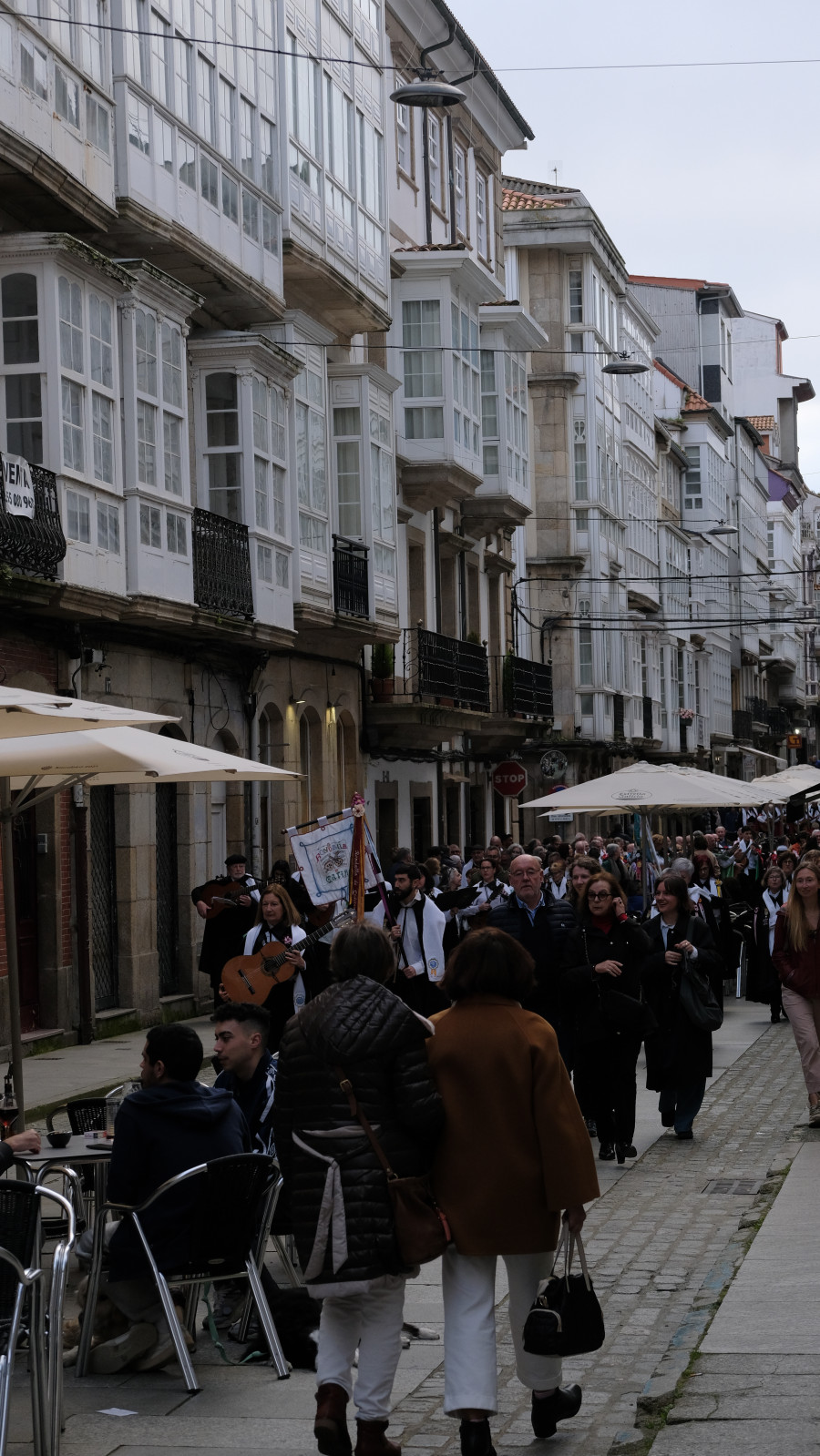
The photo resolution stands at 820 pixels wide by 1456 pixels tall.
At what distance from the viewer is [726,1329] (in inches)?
282

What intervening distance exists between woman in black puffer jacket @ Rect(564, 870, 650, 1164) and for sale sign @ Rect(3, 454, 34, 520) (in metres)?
7.77

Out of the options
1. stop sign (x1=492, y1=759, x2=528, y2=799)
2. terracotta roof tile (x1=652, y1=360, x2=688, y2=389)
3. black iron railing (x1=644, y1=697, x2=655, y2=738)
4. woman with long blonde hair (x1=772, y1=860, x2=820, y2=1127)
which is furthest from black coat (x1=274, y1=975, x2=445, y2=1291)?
terracotta roof tile (x1=652, y1=360, x2=688, y2=389)

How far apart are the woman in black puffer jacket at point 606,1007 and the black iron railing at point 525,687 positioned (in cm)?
3042

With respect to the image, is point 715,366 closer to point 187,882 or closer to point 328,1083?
point 187,882

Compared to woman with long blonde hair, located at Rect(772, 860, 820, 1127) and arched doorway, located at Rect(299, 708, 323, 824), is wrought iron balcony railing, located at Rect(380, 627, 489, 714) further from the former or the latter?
woman with long blonde hair, located at Rect(772, 860, 820, 1127)

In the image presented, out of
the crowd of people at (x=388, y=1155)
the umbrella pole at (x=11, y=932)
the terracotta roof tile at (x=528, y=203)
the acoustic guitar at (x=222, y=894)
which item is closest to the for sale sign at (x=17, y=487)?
the acoustic guitar at (x=222, y=894)

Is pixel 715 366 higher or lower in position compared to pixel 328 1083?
higher

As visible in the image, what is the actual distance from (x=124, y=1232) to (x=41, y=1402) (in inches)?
51.2

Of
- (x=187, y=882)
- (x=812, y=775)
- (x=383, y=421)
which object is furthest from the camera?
(x=812, y=775)

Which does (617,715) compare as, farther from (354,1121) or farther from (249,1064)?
(354,1121)

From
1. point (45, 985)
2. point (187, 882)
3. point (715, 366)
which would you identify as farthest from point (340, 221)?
point (715, 366)

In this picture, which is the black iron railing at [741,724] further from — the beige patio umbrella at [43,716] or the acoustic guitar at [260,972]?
the beige patio umbrella at [43,716]

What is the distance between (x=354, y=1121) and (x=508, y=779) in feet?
105

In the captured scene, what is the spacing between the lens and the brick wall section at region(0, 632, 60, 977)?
61.2ft
